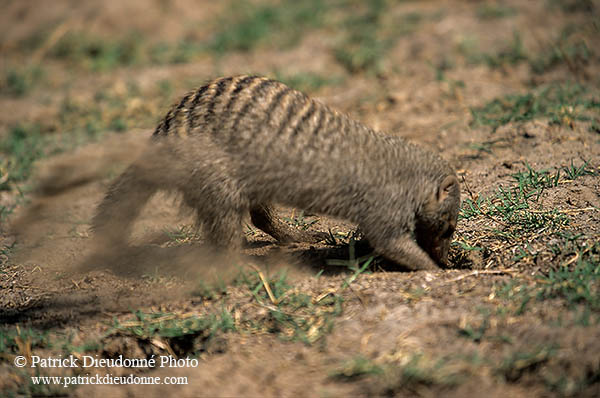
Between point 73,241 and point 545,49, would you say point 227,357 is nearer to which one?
point 73,241

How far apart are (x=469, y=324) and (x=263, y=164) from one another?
136 cm

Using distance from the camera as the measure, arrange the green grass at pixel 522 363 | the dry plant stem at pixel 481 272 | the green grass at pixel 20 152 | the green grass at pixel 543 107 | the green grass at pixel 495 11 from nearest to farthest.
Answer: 1. the green grass at pixel 522 363
2. the dry plant stem at pixel 481 272
3. the green grass at pixel 543 107
4. the green grass at pixel 20 152
5. the green grass at pixel 495 11

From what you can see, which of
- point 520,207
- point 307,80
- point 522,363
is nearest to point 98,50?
point 307,80

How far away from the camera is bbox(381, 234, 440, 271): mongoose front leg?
3.11 meters

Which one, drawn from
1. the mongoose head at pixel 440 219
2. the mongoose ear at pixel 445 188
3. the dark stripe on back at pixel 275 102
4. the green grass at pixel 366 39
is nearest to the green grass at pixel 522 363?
the mongoose head at pixel 440 219

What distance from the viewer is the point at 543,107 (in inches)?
177

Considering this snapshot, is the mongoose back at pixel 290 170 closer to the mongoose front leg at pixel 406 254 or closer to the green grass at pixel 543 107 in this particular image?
the mongoose front leg at pixel 406 254

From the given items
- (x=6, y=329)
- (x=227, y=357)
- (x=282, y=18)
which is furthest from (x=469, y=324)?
(x=282, y=18)

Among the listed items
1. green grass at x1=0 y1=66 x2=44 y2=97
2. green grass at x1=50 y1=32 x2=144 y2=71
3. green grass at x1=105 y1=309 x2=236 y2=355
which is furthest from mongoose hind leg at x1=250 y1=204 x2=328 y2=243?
green grass at x1=0 y1=66 x2=44 y2=97

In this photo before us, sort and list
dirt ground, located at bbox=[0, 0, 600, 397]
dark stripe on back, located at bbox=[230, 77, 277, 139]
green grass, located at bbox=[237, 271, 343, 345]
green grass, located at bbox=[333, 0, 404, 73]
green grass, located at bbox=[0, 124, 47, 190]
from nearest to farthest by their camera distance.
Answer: dirt ground, located at bbox=[0, 0, 600, 397] → green grass, located at bbox=[237, 271, 343, 345] → dark stripe on back, located at bbox=[230, 77, 277, 139] → green grass, located at bbox=[0, 124, 47, 190] → green grass, located at bbox=[333, 0, 404, 73]

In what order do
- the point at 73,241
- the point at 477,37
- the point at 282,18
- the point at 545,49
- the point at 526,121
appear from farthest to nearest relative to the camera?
the point at 282,18 → the point at 477,37 → the point at 545,49 → the point at 526,121 → the point at 73,241

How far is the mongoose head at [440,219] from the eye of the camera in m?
3.17

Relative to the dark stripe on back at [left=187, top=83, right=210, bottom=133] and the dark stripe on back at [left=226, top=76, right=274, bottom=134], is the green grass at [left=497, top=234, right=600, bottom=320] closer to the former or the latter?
the dark stripe on back at [left=226, top=76, right=274, bottom=134]

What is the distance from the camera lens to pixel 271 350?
2574 millimetres
